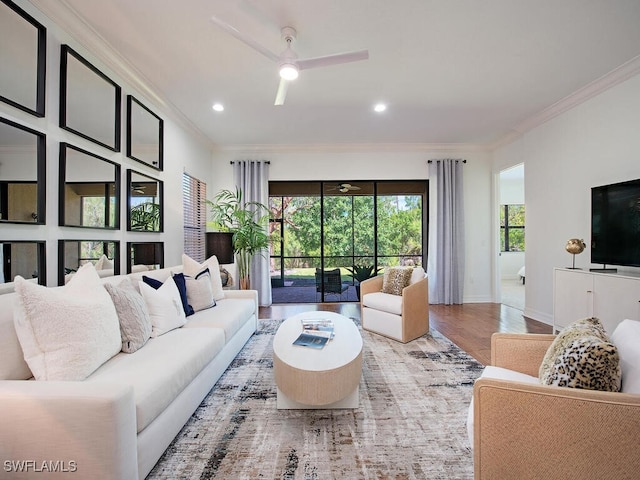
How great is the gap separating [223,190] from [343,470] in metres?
4.71

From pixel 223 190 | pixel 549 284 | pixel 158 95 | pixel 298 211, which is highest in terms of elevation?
pixel 158 95

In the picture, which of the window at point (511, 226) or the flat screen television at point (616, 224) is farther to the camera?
the window at point (511, 226)

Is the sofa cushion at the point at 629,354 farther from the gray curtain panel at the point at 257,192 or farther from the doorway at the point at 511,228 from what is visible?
the doorway at the point at 511,228

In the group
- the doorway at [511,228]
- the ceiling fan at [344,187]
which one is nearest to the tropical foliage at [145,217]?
the ceiling fan at [344,187]

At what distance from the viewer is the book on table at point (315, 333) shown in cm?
216

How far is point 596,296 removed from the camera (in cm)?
290

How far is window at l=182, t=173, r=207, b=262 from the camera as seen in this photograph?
14.2ft

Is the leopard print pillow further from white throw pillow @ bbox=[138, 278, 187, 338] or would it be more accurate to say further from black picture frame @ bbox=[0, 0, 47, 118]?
black picture frame @ bbox=[0, 0, 47, 118]

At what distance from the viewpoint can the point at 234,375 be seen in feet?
8.16

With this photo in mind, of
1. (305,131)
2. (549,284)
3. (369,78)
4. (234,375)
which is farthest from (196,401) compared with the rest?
(549,284)

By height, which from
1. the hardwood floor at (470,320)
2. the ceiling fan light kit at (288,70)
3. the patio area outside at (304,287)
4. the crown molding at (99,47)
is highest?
the crown molding at (99,47)

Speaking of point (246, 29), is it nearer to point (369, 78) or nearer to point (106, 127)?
point (369, 78)

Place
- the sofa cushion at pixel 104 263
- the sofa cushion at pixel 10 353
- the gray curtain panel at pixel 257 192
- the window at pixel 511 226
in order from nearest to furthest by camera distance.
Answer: the sofa cushion at pixel 10 353 < the sofa cushion at pixel 104 263 < the gray curtain panel at pixel 257 192 < the window at pixel 511 226

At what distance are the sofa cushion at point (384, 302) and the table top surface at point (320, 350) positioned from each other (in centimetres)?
92
